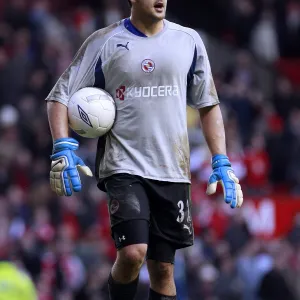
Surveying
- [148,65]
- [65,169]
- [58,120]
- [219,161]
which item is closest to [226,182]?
[219,161]

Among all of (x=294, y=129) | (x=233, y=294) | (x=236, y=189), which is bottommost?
(x=233, y=294)

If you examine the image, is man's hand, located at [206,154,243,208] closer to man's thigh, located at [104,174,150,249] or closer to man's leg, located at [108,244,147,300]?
man's thigh, located at [104,174,150,249]

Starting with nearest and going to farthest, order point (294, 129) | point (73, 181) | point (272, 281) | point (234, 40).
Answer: point (73, 181)
point (272, 281)
point (294, 129)
point (234, 40)

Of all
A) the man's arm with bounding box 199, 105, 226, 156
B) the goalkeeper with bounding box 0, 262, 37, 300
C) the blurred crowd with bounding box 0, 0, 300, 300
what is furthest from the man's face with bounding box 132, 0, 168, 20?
the blurred crowd with bounding box 0, 0, 300, 300

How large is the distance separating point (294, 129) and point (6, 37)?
4631mm

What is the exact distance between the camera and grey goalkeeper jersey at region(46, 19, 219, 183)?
780 cm

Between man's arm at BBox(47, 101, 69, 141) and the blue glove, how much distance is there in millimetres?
55

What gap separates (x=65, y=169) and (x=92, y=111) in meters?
0.41

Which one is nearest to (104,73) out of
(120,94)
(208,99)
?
(120,94)

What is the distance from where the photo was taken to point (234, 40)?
72.4ft

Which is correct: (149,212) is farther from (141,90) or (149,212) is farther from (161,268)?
(141,90)

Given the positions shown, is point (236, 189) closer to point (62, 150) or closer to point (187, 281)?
point (62, 150)

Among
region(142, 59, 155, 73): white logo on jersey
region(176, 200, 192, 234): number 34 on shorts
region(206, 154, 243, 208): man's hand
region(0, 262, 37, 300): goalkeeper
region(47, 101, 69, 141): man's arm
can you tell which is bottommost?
region(176, 200, 192, 234): number 34 on shorts

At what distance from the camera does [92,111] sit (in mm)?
7734
